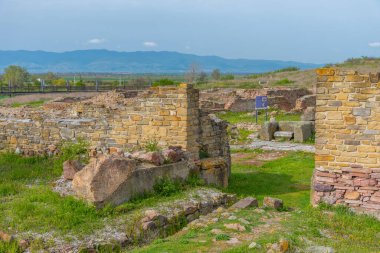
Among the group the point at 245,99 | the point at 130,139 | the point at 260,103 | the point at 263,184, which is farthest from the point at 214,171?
the point at 245,99

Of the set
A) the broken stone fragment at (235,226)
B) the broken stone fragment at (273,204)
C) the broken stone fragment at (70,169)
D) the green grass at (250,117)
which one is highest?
the broken stone fragment at (70,169)

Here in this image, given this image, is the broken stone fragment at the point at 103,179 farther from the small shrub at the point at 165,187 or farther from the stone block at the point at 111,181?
the small shrub at the point at 165,187

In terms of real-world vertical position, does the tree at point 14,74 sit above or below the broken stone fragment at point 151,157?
above

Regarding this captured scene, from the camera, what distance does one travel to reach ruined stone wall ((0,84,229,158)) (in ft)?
35.7

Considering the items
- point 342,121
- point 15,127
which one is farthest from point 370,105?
point 15,127

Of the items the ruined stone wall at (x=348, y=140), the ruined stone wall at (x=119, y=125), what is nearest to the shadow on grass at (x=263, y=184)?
the ruined stone wall at (x=119, y=125)

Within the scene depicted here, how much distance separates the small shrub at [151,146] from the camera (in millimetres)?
10930

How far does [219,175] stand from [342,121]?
3709mm

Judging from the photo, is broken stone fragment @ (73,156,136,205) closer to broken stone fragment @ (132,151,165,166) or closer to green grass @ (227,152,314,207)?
broken stone fragment @ (132,151,165,166)

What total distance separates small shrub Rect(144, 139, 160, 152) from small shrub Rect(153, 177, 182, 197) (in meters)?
1.35

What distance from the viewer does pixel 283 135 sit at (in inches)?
777

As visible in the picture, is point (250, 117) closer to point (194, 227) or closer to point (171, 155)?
point (171, 155)

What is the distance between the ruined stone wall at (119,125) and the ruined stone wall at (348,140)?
10.4 feet

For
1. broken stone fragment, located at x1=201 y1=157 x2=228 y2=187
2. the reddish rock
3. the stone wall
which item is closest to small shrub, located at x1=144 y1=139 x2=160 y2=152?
broken stone fragment, located at x1=201 y1=157 x2=228 y2=187
